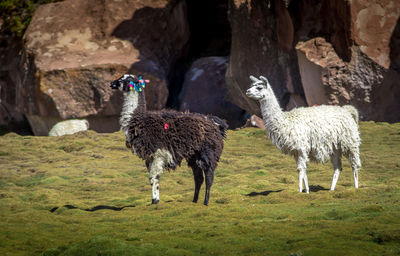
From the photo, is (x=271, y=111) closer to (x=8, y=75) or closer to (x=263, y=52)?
(x=263, y=52)

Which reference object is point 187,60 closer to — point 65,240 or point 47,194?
point 47,194

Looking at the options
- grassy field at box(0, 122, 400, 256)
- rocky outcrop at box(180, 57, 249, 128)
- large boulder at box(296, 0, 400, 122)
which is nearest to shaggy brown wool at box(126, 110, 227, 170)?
grassy field at box(0, 122, 400, 256)

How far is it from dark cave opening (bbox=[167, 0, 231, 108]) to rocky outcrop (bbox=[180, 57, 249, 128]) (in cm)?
250

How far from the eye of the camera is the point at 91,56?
1961 centimetres

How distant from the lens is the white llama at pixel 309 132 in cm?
970

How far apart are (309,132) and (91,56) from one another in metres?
11.7

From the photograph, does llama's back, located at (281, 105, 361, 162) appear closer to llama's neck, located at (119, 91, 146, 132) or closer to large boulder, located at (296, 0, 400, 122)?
llama's neck, located at (119, 91, 146, 132)

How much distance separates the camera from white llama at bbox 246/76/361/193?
970 cm

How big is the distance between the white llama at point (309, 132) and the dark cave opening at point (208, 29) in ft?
47.3

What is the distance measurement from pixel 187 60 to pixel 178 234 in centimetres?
1783

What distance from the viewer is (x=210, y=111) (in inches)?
828

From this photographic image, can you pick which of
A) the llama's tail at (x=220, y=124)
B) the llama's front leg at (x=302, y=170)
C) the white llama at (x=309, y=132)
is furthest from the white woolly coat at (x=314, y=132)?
the llama's tail at (x=220, y=124)

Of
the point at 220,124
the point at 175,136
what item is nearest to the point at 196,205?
the point at 175,136

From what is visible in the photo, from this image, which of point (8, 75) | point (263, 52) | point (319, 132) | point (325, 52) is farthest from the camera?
point (8, 75)
